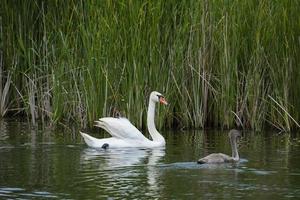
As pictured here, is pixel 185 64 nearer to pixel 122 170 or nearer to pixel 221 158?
pixel 221 158

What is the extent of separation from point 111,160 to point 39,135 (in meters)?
3.25

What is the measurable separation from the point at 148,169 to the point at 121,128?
311 cm

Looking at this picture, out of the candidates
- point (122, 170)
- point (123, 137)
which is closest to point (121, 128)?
point (123, 137)

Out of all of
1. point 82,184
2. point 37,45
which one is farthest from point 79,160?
point 37,45

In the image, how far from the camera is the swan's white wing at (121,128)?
55.4 ft

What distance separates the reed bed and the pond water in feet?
1.84

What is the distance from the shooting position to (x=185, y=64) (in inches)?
749

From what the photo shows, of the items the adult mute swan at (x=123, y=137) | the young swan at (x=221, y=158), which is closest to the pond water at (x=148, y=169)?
the young swan at (x=221, y=158)

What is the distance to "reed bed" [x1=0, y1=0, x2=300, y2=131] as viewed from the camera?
720 inches

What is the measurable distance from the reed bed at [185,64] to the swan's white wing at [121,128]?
121 cm

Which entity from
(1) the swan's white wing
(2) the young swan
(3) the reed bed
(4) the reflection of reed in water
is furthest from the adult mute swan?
(2) the young swan

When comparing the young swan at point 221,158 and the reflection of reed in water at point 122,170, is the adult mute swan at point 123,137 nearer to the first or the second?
the reflection of reed in water at point 122,170

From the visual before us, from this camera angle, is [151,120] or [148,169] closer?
[148,169]

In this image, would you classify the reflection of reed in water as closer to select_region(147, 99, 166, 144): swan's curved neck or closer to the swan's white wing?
the swan's white wing
